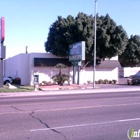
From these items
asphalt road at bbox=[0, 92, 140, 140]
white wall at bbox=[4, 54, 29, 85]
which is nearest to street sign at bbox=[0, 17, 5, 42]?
white wall at bbox=[4, 54, 29, 85]

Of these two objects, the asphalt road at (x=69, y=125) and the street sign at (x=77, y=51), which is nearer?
the asphalt road at (x=69, y=125)

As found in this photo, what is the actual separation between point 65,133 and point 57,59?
101 ft

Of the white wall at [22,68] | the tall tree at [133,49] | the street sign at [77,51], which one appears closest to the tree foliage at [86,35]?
the street sign at [77,51]

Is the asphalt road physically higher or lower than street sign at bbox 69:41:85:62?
lower

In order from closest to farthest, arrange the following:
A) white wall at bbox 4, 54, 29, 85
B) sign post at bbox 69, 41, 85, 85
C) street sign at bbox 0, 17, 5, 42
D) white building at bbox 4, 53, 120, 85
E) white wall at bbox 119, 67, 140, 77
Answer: street sign at bbox 0, 17, 5, 42, sign post at bbox 69, 41, 85, 85, white building at bbox 4, 53, 120, 85, white wall at bbox 4, 54, 29, 85, white wall at bbox 119, 67, 140, 77

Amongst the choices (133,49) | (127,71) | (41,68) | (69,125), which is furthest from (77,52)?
(127,71)

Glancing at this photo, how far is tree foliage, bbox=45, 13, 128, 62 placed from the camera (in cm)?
3609

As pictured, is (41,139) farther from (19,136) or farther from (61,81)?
(61,81)

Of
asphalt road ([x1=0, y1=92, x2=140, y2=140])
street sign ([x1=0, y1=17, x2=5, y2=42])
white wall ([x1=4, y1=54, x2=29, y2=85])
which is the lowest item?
asphalt road ([x1=0, y1=92, x2=140, y2=140])

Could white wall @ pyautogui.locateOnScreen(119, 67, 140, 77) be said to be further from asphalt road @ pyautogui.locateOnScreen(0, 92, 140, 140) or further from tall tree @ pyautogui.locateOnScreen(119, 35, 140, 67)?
asphalt road @ pyautogui.locateOnScreen(0, 92, 140, 140)

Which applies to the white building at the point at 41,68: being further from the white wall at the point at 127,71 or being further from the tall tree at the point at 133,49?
the white wall at the point at 127,71

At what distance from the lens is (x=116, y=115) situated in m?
10.4

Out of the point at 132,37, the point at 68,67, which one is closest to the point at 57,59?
the point at 68,67

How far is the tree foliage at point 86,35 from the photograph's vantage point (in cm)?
3609
